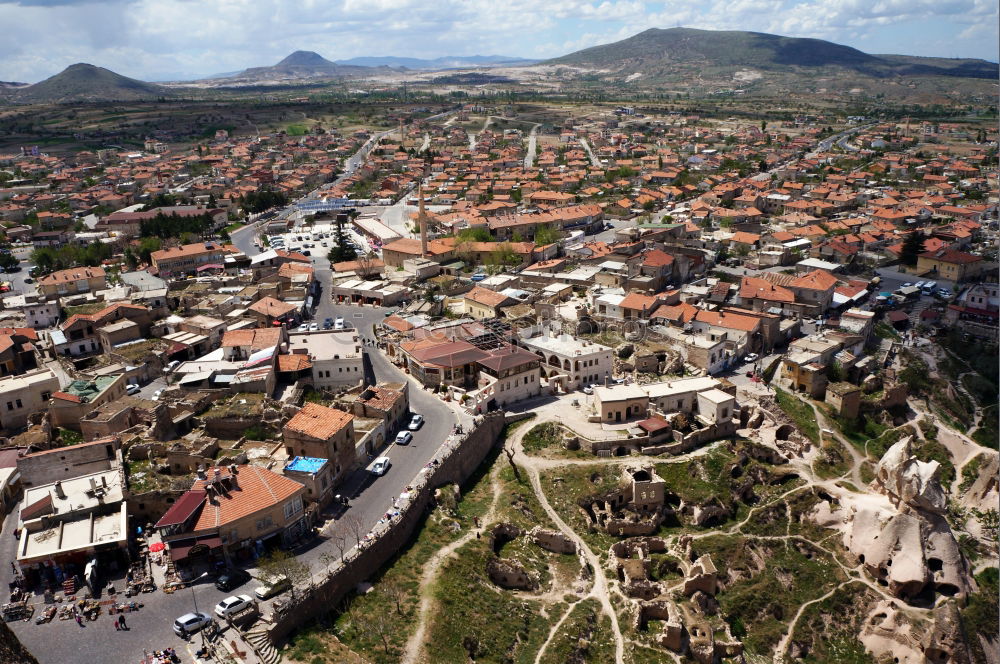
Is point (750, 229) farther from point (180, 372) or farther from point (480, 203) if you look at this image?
point (180, 372)

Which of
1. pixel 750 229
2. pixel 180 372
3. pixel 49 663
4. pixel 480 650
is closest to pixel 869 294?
pixel 750 229

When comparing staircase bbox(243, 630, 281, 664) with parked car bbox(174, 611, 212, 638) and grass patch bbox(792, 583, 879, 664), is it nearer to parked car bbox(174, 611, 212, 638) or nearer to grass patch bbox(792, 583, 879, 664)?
parked car bbox(174, 611, 212, 638)

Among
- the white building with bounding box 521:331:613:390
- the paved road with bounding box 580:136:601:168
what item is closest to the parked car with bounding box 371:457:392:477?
the white building with bounding box 521:331:613:390

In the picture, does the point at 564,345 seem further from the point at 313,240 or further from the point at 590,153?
the point at 590,153

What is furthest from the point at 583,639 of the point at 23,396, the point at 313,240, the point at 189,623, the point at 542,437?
the point at 313,240

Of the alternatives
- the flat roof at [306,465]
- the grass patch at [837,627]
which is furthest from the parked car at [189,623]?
the grass patch at [837,627]

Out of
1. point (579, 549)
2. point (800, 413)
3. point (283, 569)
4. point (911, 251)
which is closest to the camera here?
point (283, 569)

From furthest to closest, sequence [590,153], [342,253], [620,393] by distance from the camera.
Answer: [590,153], [342,253], [620,393]
